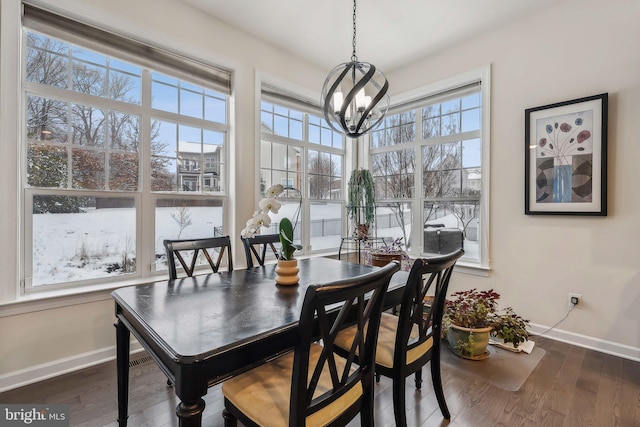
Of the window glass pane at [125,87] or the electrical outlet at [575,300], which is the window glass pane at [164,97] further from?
the electrical outlet at [575,300]

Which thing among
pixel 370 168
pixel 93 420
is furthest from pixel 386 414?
pixel 370 168

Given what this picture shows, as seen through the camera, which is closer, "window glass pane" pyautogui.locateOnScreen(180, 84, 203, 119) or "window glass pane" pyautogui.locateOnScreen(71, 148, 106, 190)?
"window glass pane" pyautogui.locateOnScreen(71, 148, 106, 190)

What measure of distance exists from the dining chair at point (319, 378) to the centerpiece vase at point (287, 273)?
0.45 metres

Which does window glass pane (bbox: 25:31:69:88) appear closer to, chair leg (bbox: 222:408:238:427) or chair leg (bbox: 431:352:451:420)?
chair leg (bbox: 222:408:238:427)

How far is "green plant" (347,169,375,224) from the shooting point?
13.6 feet

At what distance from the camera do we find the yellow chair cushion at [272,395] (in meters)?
1.09

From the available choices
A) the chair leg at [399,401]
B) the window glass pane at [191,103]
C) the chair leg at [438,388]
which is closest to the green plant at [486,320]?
the chair leg at [438,388]

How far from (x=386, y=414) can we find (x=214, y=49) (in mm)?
3363

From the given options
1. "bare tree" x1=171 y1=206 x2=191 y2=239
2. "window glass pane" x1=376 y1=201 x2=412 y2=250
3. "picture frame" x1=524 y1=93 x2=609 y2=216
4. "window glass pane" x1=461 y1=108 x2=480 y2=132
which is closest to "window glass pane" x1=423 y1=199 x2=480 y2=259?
"window glass pane" x1=376 y1=201 x2=412 y2=250

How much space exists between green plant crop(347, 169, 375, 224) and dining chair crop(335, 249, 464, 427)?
2492 millimetres

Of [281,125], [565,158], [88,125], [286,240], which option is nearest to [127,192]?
[88,125]

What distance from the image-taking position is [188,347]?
3.29ft

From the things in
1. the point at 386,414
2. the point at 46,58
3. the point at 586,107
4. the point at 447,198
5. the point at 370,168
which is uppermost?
the point at 46,58

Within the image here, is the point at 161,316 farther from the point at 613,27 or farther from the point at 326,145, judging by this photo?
the point at 613,27
